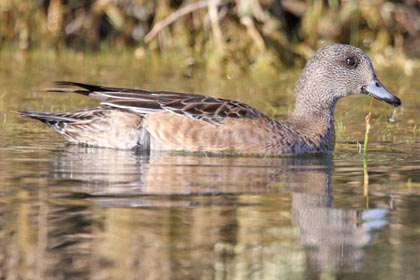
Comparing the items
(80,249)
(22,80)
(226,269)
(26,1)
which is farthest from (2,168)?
(26,1)

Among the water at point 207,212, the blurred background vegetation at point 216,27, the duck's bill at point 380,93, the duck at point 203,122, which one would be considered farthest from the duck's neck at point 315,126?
the blurred background vegetation at point 216,27

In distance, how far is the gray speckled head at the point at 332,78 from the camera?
808cm

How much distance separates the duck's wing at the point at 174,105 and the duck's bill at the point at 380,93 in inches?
34.2

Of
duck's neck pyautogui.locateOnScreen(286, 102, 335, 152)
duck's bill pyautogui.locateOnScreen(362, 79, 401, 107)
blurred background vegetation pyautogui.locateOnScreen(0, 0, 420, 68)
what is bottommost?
duck's neck pyautogui.locateOnScreen(286, 102, 335, 152)

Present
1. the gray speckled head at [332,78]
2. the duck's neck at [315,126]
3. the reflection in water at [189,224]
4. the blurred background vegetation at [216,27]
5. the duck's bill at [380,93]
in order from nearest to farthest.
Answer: the reflection in water at [189,224] < the duck's neck at [315,126] < the duck's bill at [380,93] < the gray speckled head at [332,78] < the blurred background vegetation at [216,27]

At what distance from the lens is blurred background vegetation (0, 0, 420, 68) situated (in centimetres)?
1280

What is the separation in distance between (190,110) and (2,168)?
150 cm

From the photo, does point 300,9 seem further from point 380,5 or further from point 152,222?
point 152,222

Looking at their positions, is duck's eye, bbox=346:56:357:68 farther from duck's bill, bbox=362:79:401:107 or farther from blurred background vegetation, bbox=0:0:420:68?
blurred background vegetation, bbox=0:0:420:68

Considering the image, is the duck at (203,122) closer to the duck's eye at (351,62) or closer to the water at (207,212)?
the duck's eye at (351,62)

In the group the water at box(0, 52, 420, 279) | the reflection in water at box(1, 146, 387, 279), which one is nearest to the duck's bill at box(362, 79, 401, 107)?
the water at box(0, 52, 420, 279)

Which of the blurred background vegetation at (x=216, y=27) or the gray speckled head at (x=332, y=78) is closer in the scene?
the gray speckled head at (x=332, y=78)

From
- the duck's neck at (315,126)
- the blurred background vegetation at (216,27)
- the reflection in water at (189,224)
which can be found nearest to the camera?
the reflection in water at (189,224)

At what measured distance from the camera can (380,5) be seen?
13.8 m
